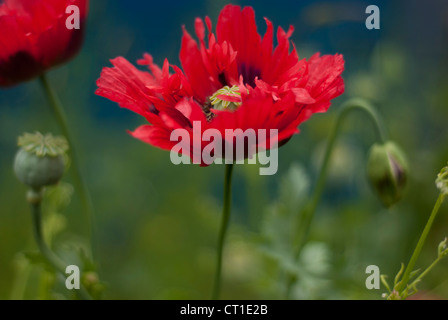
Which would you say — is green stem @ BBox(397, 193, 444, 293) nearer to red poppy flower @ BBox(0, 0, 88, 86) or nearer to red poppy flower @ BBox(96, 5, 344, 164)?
red poppy flower @ BBox(96, 5, 344, 164)

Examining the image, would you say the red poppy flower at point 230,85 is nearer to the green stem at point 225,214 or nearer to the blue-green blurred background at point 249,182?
the green stem at point 225,214

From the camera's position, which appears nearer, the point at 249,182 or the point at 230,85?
the point at 230,85

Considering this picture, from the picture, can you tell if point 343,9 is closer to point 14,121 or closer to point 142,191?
point 142,191

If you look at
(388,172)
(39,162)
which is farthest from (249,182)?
(39,162)

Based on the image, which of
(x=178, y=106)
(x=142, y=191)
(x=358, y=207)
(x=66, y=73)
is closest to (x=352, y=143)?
(x=358, y=207)

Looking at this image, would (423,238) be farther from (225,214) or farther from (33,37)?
(33,37)

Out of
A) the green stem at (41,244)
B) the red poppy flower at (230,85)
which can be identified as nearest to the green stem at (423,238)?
the red poppy flower at (230,85)
